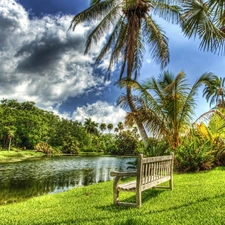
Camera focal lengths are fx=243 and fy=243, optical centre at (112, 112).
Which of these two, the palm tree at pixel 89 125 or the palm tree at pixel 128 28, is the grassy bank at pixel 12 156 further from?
the palm tree at pixel 89 125

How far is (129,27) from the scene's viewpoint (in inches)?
470

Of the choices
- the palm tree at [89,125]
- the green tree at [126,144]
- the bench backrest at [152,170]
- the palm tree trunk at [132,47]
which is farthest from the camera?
the palm tree at [89,125]

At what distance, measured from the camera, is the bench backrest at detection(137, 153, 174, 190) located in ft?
16.2

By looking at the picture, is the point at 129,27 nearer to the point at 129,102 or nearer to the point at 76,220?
the point at 129,102

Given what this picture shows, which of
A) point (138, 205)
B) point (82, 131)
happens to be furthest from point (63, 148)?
point (138, 205)

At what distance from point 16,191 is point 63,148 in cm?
5264

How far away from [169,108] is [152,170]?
742 cm

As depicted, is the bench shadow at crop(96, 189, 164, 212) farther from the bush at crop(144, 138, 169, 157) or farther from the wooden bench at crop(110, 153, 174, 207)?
the bush at crop(144, 138, 169, 157)

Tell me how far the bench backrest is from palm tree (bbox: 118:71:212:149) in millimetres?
5325

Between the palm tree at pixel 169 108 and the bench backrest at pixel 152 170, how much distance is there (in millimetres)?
5325

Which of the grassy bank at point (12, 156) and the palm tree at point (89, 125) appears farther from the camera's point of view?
the palm tree at point (89, 125)

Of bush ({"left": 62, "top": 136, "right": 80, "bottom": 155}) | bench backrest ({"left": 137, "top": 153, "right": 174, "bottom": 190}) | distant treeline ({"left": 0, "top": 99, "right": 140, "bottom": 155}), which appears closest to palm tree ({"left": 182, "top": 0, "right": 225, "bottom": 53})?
bench backrest ({"left": 137, "top": 153, "right": 174, "bottom": 190})

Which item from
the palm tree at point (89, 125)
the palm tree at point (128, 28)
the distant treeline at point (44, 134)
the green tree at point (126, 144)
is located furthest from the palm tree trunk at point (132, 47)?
the palm tree at point (89, 125)

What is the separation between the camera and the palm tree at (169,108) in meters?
12.1
